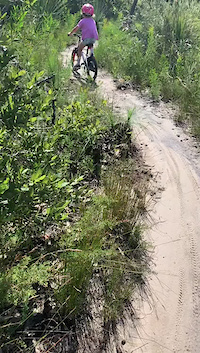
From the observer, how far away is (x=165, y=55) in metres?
7.87

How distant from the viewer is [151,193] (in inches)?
170

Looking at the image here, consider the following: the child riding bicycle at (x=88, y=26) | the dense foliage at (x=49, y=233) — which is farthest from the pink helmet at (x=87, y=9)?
the dense foliage at (x=49, y=233)

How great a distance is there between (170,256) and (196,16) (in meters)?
7.17

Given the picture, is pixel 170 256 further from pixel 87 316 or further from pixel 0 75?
pixel 0 75

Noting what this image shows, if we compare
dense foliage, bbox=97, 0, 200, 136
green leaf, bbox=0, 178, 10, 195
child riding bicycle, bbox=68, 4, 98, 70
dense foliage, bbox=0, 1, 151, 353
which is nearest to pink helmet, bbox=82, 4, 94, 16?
child riding bicycle, bbox=68, 4, 98, 70

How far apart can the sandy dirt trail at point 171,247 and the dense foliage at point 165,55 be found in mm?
729

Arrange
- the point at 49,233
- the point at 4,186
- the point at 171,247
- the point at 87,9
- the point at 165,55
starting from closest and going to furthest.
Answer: the point at 4,186 → the point at 49,233 → the point at 171,247 → the point at 87,9 → the point at 165,55

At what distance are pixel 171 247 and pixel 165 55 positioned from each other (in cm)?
552

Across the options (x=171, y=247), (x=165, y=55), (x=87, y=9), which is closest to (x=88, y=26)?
(x=87, y=9)

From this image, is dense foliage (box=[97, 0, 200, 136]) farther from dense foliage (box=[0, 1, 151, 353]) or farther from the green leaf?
the green leaf

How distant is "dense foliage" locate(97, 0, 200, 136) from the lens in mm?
6491

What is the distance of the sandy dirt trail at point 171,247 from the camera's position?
2.73 metres

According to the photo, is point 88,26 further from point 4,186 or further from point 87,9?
point 4,186

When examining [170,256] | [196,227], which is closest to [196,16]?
[196,227]
